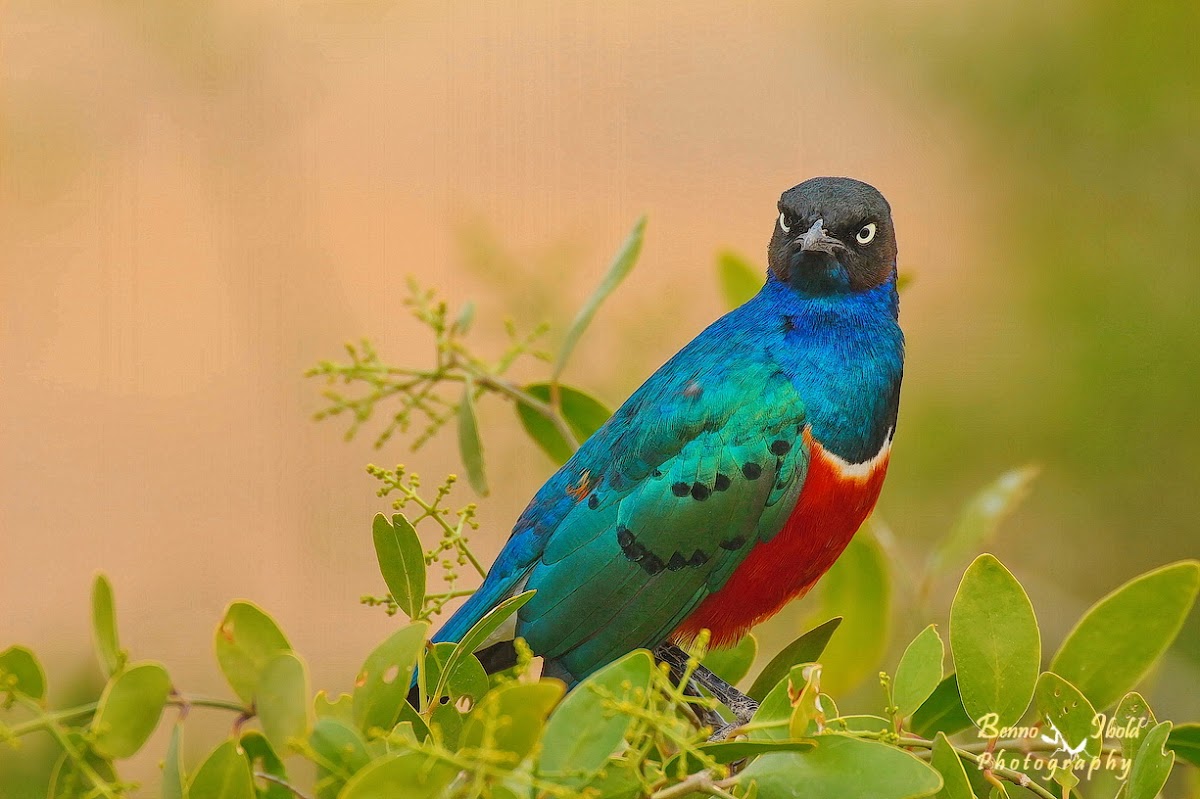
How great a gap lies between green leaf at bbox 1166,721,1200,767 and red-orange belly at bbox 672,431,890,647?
2.39 ft

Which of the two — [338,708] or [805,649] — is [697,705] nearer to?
[805,649]

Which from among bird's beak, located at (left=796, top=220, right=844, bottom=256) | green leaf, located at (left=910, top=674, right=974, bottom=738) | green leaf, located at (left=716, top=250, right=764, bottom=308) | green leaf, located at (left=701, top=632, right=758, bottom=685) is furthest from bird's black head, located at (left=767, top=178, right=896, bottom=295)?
green leaf, located at (left=910, top=674, right=974, bottom=738)

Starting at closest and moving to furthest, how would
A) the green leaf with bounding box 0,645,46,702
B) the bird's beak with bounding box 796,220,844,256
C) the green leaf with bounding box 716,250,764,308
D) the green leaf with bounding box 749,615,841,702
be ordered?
Answer: the green leaf with bounding box 0,645,46,702, the green leaf with bounding box 749,615,841,702, the bird's beak with bounding box 796,220,844,256, the green leaf with bounding box 716,250,764,308

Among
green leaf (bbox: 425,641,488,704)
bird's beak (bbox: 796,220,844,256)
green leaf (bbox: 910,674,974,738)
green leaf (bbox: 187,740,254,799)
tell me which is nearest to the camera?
green leaf (bbox: 187,740,254,799)

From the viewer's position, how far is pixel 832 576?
253cm

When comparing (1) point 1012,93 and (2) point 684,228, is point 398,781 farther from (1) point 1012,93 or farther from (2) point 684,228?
(2) point 684,228

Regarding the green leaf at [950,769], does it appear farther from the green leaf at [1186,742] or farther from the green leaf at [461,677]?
the green leaf at [461,677]

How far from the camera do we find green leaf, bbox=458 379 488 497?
2.10 m

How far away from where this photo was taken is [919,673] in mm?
1559

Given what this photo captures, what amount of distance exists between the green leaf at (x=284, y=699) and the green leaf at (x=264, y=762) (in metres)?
0.21

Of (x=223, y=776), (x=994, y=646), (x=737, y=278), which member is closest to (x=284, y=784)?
(x=223, y=776)

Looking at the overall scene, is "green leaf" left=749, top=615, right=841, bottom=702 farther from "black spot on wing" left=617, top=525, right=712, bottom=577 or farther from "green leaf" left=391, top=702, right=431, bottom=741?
"green leaf" left=391, top=702, right=431, bottom=741

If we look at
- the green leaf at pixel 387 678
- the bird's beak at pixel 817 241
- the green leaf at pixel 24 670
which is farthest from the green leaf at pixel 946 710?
the green leaf at pixel 24 670

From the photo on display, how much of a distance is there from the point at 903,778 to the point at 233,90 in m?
4.41
